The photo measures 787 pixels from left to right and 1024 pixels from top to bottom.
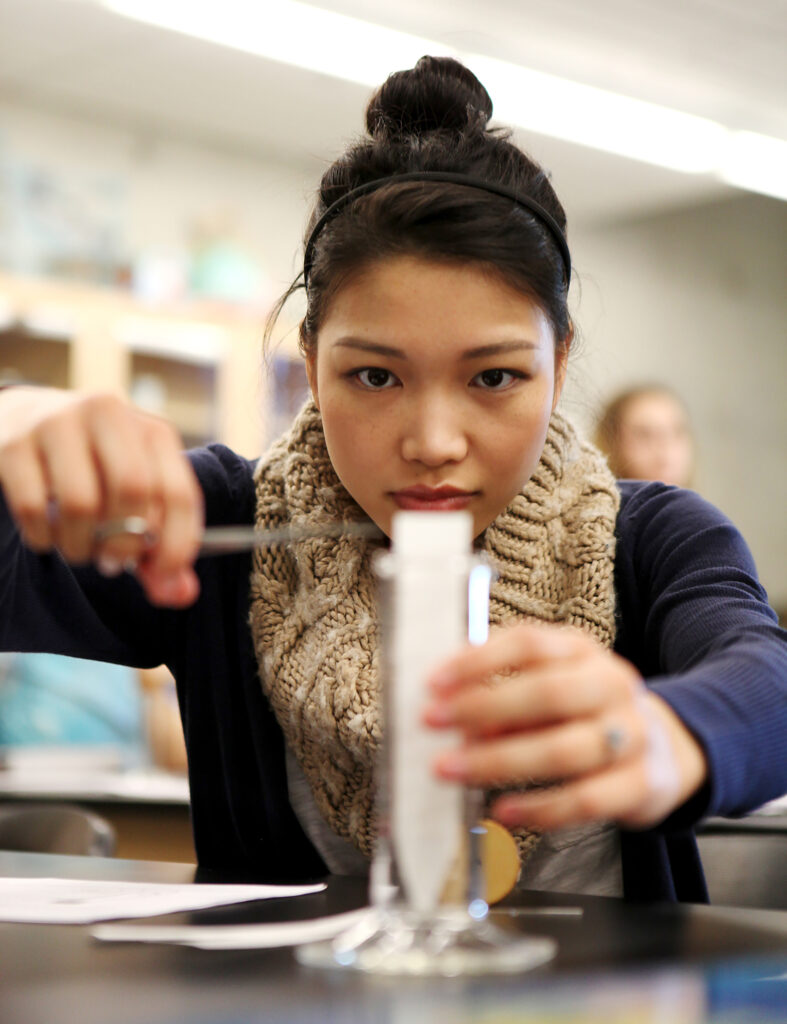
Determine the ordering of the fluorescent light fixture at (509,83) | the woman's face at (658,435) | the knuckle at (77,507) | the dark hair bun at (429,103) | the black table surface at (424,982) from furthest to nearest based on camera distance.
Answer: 1. the woman's face at (658,435)
2. the fluorescent light fixture at (509,83)
3. the dark hair bun at (429,103)
4. the knuckle at (77,507)
5. the black table surface at (424,982)

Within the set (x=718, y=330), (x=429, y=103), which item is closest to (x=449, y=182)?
(x=429, y=103)

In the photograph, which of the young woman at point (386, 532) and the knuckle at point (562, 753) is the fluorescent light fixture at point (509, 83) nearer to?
the young woman at point (386, 532)

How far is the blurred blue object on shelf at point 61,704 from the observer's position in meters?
2.86

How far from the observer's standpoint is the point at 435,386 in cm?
81

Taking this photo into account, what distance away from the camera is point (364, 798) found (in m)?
0.92

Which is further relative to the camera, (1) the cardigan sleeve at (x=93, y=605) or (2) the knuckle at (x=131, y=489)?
(1) the cardigan sleeve at (x=93, y=605)

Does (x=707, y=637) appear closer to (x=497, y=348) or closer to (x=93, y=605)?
(x=497, y=348)

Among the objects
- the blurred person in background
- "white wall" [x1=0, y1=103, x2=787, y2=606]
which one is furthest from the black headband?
"white wall" [x1=0, y1=103, x2=787, y2=606]

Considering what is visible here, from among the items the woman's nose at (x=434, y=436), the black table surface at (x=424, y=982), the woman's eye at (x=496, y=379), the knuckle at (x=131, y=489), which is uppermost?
the woman's eye at (x=496, y=379)

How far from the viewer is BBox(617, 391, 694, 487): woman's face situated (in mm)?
2865

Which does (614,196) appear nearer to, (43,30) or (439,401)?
(43,30)

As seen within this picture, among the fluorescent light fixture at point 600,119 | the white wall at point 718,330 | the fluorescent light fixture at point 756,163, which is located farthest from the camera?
the white wall at point 718,330

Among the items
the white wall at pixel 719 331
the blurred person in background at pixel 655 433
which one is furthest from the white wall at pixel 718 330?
the blurred person in background at pixel 655 433

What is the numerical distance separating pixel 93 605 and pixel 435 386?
1.22 ft
